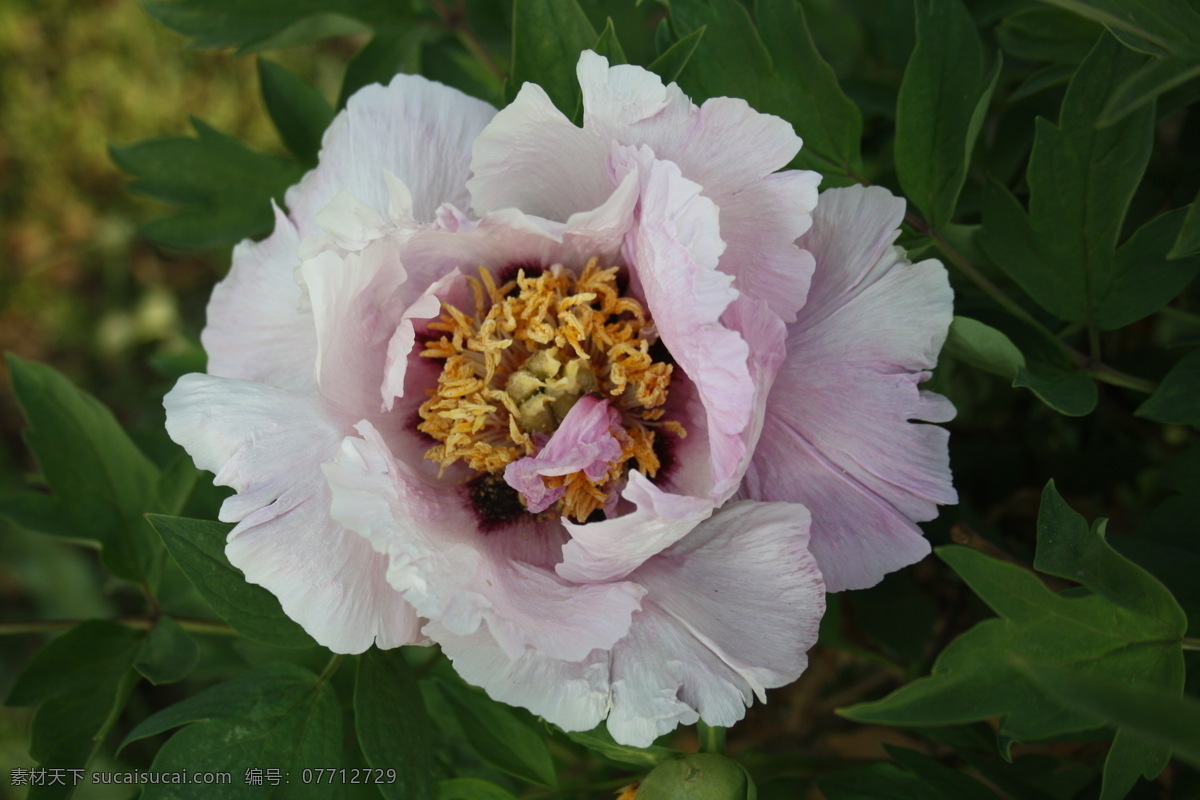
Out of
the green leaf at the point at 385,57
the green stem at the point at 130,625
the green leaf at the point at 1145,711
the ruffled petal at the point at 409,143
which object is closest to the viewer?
the green leaf at the point at 1145,711

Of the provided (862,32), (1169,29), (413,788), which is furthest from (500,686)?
(862,32)

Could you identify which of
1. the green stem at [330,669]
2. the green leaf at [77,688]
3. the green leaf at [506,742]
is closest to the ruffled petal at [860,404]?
the green leaf at [506,742]

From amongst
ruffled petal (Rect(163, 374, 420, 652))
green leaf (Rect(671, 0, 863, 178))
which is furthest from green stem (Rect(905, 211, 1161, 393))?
ruffled petal (Rect(163, 374, 420, 652))

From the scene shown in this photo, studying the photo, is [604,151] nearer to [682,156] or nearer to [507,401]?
[682,156]

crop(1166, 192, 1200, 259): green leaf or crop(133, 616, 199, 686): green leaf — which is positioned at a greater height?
crop(1166, 192, 1200, 259): green leaf

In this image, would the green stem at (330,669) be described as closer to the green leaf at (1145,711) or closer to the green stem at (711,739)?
the green stem at (711,739)

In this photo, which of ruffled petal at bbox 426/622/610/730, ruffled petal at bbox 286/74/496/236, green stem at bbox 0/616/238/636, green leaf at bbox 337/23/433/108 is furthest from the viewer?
green leaf at bbox 337/23/433/108

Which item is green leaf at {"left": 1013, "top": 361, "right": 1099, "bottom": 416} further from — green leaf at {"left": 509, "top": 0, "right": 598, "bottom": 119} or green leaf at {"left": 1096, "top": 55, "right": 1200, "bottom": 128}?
green leaf at {"left": 509, "top": 0, "right": 598, "bottom": 119}

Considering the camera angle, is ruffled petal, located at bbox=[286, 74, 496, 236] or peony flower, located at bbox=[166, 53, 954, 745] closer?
peony flower, located at bbox=[166, 53, 954, 745]
